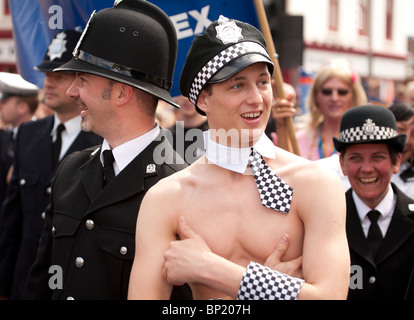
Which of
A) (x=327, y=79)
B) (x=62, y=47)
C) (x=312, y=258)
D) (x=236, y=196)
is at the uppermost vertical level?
(x=327, y=79)

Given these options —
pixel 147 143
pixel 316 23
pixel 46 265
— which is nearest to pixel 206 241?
pixel 147 143

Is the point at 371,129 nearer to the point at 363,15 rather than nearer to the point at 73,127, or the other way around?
the point at 73,127

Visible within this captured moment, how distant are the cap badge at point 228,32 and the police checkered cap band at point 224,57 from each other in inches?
1.3

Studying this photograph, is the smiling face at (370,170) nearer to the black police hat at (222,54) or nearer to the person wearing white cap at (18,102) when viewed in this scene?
the black police hat at (222,54)

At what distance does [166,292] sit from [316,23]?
2789cm

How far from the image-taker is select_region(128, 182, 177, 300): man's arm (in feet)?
8.09

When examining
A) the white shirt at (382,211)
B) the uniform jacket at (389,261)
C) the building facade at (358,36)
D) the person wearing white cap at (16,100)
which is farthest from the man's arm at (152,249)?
the building facade at (358,36)

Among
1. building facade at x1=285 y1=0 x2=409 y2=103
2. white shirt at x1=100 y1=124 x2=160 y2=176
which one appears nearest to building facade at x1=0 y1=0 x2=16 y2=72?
building facade at x1=285 y1=0 x2=409 y2=103

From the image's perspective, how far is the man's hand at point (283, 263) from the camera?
239cm

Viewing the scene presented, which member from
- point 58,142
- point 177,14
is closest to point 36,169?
point 58,142

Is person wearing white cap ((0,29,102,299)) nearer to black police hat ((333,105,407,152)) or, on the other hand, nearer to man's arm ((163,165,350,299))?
black police hat ((333,105,407,152))

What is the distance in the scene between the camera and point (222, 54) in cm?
250

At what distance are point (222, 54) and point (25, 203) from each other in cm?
256

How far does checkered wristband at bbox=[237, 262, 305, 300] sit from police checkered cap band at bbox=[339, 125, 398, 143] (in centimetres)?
167
